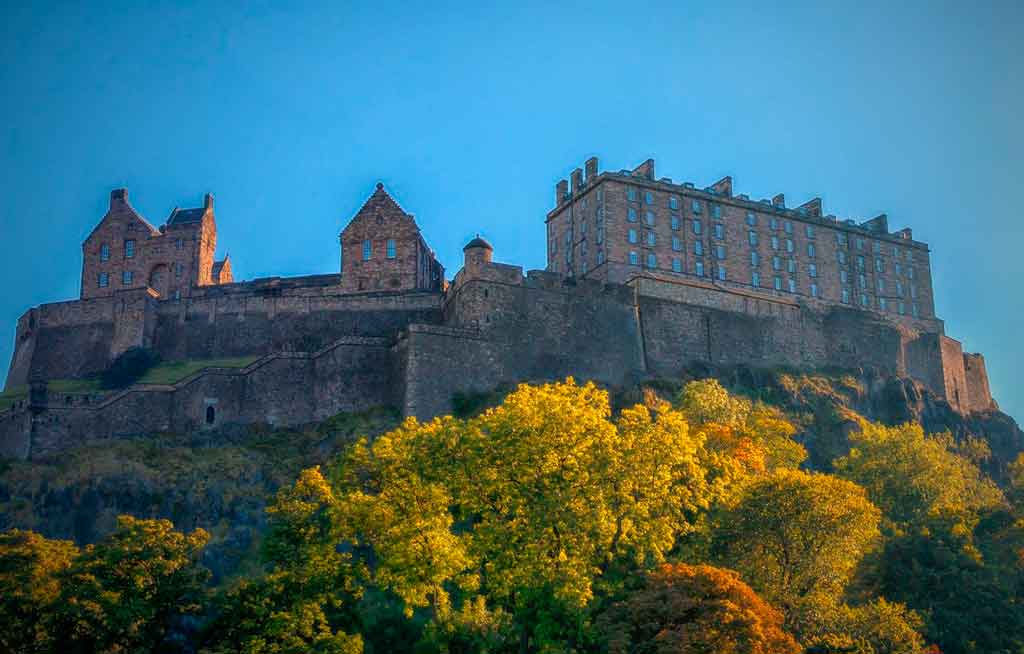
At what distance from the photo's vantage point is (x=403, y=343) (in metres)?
57.7

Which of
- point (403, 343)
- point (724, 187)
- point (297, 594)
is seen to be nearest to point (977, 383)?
point (724, 187)

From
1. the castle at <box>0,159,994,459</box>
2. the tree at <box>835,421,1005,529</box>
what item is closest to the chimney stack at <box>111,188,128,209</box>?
the castle at <box>0,159,994,459</box>

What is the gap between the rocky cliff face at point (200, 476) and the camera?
48.4 m

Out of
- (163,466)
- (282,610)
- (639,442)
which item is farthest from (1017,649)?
(163,466)

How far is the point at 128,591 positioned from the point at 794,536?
21117 mm

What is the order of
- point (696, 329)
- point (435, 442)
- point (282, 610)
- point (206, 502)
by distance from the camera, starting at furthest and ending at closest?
point (696, 329) → point (206, 502) → point (435, 442) → point (282, 610)

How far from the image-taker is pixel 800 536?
39406mm

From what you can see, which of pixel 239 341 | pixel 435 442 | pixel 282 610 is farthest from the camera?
pixel 239 341

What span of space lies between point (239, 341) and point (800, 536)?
35.4 metres

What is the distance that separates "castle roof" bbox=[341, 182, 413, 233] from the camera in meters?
68.8

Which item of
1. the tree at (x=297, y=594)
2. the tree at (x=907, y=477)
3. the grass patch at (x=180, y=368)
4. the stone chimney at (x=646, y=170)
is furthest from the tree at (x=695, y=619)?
the stone chimney at (x=646, y=170)

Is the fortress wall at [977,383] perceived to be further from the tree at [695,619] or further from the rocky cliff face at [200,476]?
the tree at [695,619]

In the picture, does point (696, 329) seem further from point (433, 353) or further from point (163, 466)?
point (163, 466)

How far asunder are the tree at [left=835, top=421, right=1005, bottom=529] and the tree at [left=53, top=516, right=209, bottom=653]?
29.0 meters
